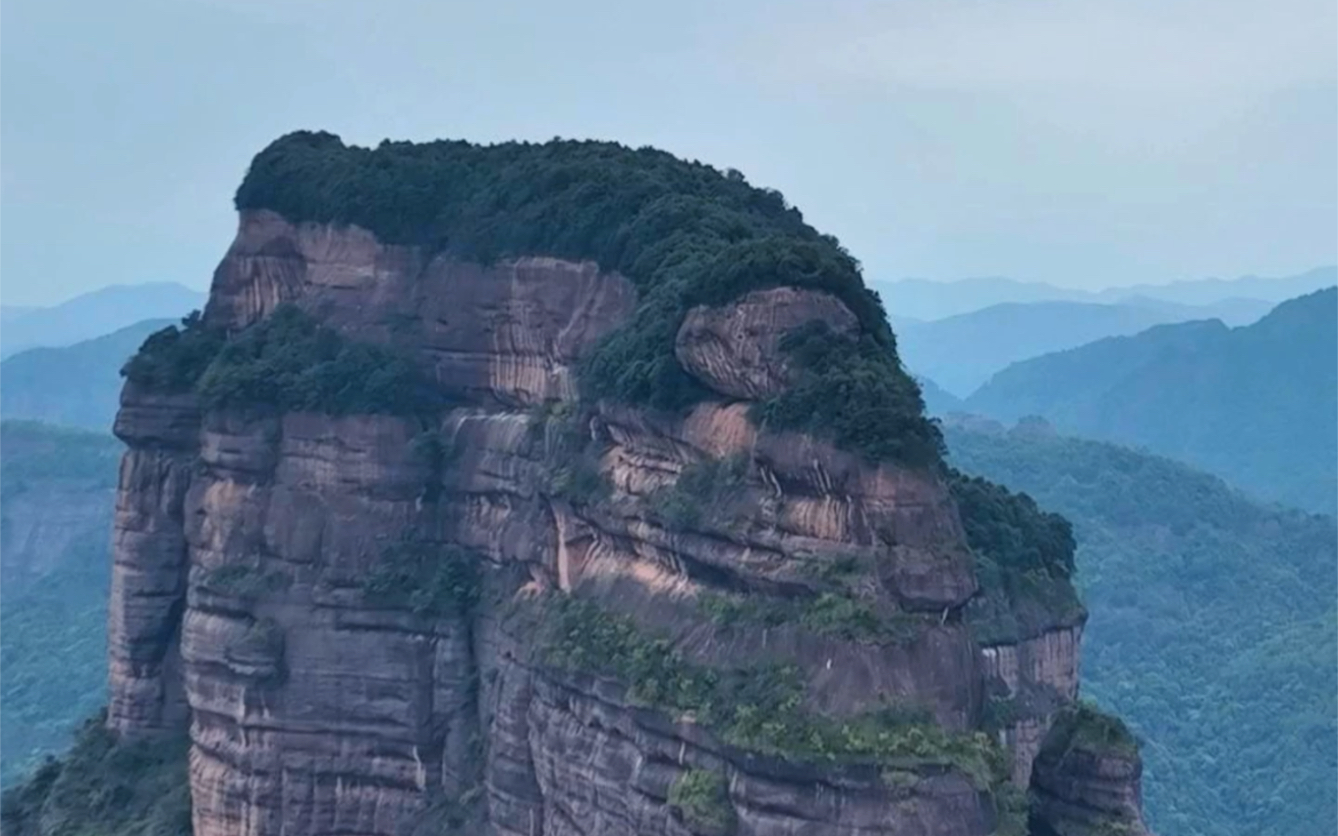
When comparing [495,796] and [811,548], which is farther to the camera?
[495,796]

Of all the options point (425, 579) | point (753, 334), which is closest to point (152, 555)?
point (425, 579)

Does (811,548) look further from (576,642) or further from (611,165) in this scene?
(611,165)

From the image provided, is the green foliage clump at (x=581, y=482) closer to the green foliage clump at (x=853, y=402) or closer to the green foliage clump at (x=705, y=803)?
the green foliage clump at (x=853, y=402)

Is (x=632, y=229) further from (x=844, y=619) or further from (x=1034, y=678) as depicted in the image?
(x=1034, y=678)

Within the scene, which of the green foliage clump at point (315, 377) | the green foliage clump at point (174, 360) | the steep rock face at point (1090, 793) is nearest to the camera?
the steep rock face at point (1090, 793)

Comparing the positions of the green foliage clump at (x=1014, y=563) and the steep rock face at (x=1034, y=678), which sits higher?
the green foliage clump at (x=1014, y=563)

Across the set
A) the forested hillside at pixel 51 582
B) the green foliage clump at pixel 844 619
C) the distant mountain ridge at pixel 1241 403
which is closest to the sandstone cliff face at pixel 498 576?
the green foliage clump at pixel 844 619

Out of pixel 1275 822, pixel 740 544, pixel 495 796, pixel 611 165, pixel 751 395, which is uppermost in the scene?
pixel 611 165

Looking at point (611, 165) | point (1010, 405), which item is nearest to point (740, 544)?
point (611, 165)
